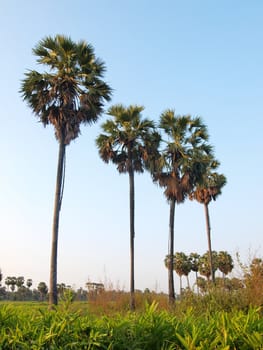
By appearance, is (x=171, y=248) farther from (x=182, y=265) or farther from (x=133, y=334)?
(x=182, y=265)

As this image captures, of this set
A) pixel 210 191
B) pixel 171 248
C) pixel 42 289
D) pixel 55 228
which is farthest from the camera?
pixel 42 289

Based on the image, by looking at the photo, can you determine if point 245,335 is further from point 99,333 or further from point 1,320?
point 1,320

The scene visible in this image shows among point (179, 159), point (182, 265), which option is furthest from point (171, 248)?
point (182, 265)

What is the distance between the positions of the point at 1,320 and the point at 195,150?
27.7 metres

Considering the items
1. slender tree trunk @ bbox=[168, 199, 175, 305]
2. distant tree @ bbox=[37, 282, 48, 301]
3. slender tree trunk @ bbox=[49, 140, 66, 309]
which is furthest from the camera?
distant tree @ bbox=[37, 282, 48, 301]

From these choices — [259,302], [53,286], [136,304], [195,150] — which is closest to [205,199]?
[195,150]

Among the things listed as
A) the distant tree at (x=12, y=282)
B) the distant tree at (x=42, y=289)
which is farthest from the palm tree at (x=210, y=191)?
the distant tree at (x=12, y=282)

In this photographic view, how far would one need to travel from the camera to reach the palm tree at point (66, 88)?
74.7 ft

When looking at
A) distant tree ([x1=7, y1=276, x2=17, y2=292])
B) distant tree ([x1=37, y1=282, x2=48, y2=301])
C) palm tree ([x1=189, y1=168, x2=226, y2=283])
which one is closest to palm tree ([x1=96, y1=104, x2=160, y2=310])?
palm tree ([x1=189, y1=168, x2=226, y2=283])

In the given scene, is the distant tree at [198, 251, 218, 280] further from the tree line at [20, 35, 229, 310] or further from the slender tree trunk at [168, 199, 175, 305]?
the slender tree trunk at [168, 199, 175, 305]

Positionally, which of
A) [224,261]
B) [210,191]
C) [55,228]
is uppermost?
[210,191]

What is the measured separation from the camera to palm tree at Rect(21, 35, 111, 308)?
74.7ft

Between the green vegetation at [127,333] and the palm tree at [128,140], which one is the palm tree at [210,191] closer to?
the palm tree at [128,140]

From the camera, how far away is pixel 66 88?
2278 centimetres
